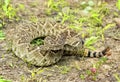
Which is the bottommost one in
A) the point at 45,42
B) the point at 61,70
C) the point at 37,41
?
the point at 61,70

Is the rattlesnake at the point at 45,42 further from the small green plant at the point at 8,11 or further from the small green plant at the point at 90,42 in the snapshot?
the small green plant at the point at 8,11

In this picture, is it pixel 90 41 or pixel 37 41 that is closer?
pixel 90 41

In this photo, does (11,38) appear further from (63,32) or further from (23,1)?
(23,1)

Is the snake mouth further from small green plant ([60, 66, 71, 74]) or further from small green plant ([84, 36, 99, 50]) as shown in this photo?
small green plant ([60, 66, 71, 74])

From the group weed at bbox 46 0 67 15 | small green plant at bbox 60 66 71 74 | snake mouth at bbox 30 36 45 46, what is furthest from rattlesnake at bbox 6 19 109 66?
weed at bbox 46 0 67 15

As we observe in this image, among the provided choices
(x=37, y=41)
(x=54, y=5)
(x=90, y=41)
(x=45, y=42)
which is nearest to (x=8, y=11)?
(x=37, y=41)

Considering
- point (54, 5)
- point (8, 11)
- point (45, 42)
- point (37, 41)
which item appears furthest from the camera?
point (54, 5)

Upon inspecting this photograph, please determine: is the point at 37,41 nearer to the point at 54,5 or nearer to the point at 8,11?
the point at 8,11

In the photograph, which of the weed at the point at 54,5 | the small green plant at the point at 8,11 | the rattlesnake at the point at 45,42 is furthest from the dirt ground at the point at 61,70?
the weed at the point at 54,5

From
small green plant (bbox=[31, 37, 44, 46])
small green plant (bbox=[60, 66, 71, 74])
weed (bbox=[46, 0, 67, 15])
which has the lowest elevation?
small green plant (bbox=[60, 66, 71, 74])
